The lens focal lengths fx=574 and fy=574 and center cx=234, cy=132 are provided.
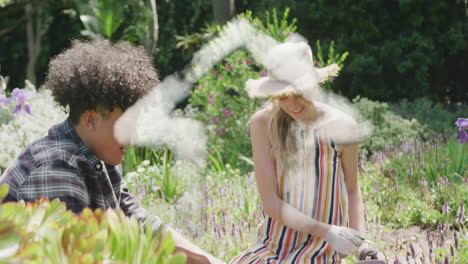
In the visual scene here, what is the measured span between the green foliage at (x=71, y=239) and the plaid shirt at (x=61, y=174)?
476mm

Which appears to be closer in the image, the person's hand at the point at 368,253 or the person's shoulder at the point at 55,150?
the person's shoulder at the point at 55,150

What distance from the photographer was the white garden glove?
1833 mm

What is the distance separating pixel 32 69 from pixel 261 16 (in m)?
3.88

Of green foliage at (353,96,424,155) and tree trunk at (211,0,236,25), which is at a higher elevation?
tree trunk at (211,0,236,25)

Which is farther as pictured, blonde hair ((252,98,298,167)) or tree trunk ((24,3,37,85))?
tree trunk ((24,3,37,85))

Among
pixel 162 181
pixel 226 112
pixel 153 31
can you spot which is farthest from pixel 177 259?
pixel 153 31

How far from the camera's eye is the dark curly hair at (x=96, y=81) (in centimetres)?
159

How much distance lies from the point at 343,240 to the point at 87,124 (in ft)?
2.89

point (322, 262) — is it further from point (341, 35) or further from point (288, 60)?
point (341, 35)

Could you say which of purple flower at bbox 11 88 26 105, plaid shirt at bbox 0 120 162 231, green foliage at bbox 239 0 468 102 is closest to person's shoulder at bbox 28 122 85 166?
plaid shirt at bbox 0 120 162 231

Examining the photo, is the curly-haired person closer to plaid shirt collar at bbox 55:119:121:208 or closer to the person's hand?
plaid shirt collar at bbox 55:119:121:208

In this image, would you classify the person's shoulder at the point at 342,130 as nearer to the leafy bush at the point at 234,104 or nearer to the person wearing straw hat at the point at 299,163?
the person wearing straw hat at the point at 299,163

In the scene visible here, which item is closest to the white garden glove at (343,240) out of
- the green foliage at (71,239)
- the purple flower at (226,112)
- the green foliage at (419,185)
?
the green foliage at (71,239)

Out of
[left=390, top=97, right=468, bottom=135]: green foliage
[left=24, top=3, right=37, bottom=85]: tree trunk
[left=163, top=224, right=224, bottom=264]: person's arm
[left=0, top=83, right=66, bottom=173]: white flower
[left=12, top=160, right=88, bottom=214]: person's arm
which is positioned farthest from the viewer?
[left=24, top=3, right=37, bottom=85]: tree trunk
